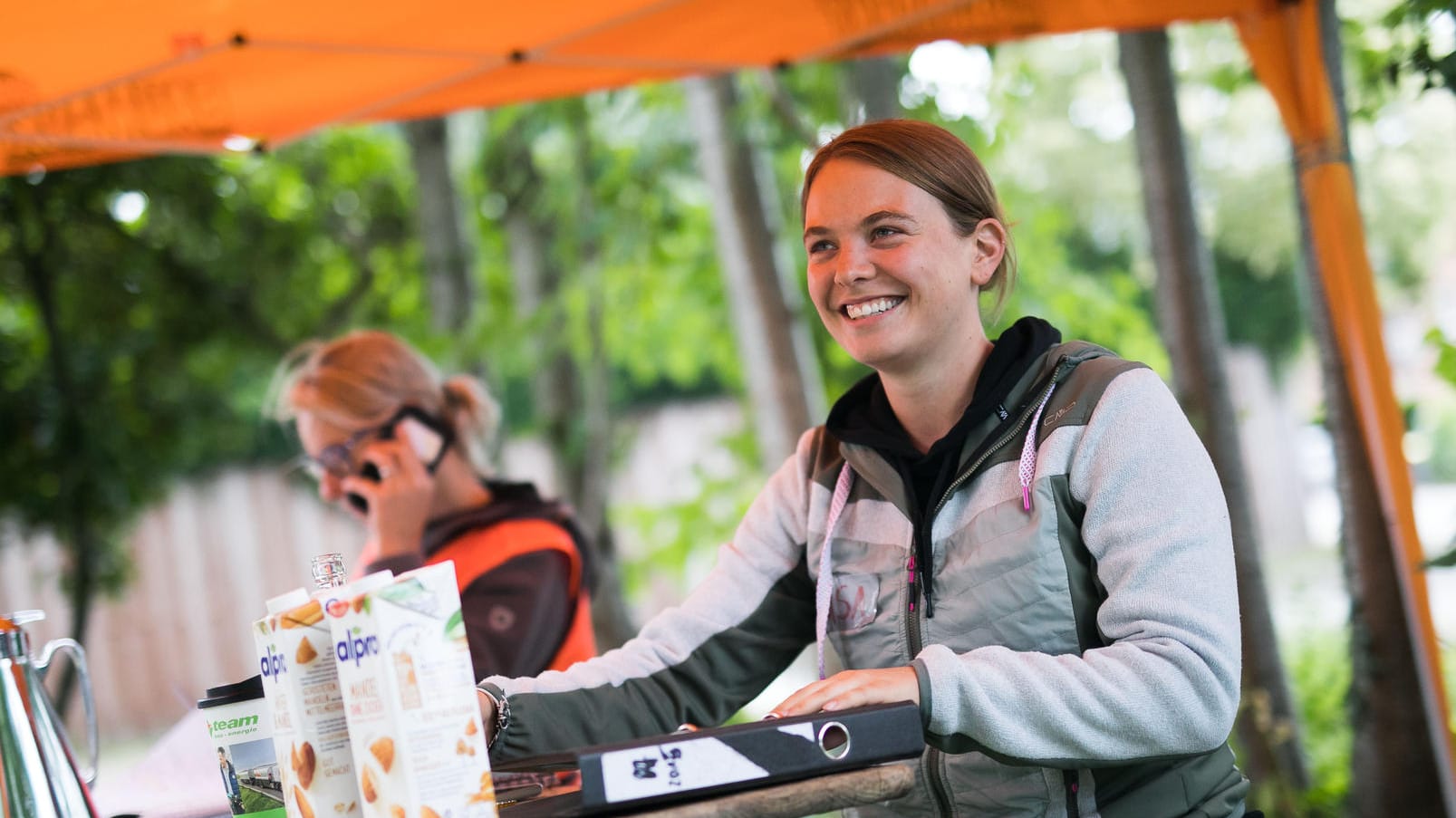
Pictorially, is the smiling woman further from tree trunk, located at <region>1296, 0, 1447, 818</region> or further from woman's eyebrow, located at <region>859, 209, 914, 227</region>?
tree trunk, located at <region>1296, 0, 1447, 818</region>

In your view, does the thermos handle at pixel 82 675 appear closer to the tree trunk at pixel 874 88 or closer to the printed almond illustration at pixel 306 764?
the printed almond illustration at pixel 306 764

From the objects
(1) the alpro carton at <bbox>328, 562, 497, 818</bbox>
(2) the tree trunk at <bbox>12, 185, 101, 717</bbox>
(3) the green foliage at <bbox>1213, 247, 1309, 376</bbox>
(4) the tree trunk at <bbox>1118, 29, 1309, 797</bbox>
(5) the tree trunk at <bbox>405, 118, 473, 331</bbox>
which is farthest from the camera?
(3) the green foliage at <bbox>1213, 247, 1309, 376</bbox>

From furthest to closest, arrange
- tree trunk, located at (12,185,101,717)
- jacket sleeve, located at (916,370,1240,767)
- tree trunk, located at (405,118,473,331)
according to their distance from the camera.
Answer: tree trunk, located at (405,118,473,331) < tree trunk, located at (12,185,101,717) < jacket sleeve, located at (916,370,1240,767)

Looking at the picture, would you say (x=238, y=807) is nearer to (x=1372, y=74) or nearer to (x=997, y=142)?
(x=1372, y=74)

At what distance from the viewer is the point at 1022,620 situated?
1668 millimetres

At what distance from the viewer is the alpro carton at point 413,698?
3.87 ft

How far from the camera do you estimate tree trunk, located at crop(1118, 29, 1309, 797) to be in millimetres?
3844

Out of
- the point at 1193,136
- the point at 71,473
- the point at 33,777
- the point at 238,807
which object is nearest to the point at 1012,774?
the point at 238,807

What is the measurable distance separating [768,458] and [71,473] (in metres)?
3.15

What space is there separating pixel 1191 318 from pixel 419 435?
2.12 metres

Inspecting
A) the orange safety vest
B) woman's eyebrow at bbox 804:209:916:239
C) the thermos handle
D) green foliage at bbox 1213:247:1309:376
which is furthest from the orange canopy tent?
green foliage at bbox 1213:247:1309:376

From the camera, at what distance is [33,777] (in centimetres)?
153

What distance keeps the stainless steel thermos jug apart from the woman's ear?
49.1 inches

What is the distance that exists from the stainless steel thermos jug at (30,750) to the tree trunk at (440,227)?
4.24 meters
